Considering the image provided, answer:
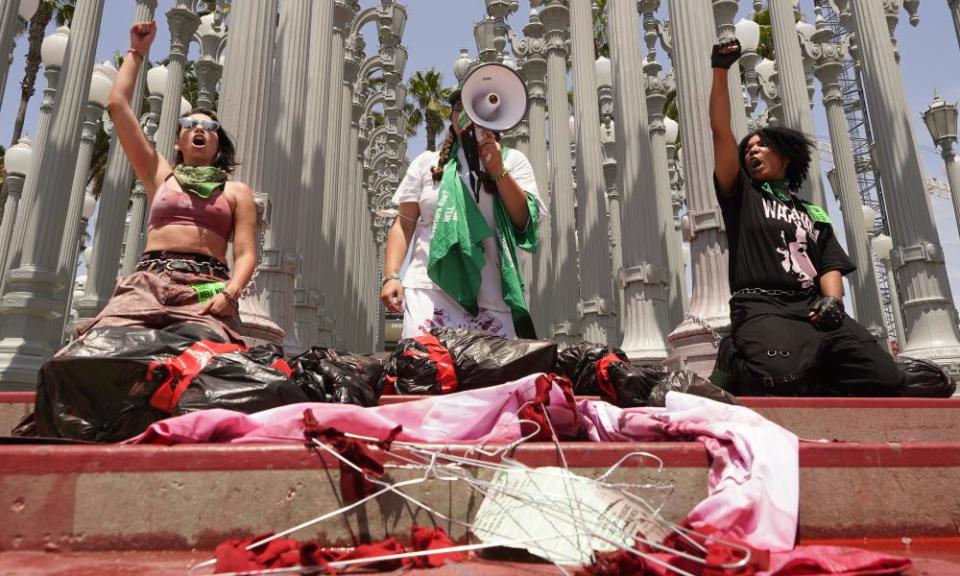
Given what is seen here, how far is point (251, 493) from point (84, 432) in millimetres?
1376

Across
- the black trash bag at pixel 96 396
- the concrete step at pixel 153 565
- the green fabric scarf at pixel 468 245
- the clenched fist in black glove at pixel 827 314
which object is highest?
the green fabric scarf at pixel 468 245

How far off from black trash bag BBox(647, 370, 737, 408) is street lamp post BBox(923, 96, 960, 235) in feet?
60.4

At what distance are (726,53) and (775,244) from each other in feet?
5.19

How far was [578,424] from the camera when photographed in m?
3.07

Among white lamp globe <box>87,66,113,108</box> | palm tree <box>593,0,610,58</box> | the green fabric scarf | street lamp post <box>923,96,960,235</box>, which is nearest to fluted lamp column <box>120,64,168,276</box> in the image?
white lamp globe <box>87,66,113,108</box>

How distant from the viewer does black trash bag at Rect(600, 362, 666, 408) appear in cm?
400

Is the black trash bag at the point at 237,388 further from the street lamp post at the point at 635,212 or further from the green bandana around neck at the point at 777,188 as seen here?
the street lamp post at the point at 635,212

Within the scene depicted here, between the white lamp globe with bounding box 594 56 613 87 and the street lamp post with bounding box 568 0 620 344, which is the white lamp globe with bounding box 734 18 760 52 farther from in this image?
the white lamp globe with bounding box 594 56 613 87

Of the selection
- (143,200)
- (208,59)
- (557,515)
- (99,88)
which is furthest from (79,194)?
(557,515)

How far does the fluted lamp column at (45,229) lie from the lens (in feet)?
34.0

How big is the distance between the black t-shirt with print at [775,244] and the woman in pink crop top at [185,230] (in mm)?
3867

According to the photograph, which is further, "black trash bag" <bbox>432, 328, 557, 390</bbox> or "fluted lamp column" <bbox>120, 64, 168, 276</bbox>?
"fluted lamp column" <bbox>120, 64, 168, 276</bbox>

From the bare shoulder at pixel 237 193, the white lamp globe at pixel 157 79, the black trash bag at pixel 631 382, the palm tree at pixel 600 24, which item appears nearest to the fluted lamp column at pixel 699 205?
the black trash bag at pixel 631 382

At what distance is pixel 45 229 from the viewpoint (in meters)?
11.8
